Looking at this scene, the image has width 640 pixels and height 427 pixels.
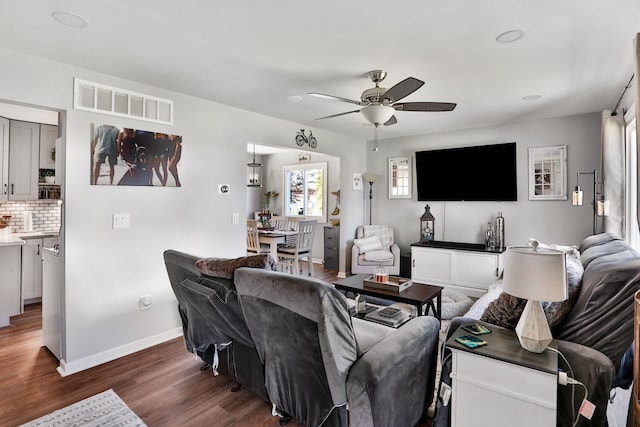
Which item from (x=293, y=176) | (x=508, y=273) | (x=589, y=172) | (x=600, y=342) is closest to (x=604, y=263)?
(x=600, y=342)

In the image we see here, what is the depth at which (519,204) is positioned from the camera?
15.9 feet

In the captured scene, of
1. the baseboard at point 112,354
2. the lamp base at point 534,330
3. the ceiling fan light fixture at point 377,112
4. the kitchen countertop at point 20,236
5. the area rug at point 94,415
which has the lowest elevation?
the area rug at point 94,415

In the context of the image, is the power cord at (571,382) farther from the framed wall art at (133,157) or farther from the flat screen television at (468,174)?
Result: the flat screen television at (468,174)

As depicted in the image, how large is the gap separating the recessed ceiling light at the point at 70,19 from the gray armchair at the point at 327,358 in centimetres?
183

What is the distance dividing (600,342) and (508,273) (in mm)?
570

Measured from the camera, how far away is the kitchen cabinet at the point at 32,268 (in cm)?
421

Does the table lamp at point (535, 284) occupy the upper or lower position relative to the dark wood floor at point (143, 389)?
upper

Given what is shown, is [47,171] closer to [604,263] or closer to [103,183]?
[103,183]

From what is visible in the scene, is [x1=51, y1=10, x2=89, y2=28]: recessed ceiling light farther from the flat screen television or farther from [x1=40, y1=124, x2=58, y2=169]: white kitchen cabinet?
the flat screen television

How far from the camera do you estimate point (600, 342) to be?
1.65 m

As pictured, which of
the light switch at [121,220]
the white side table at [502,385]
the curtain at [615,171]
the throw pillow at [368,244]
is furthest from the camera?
the throw pillow at [368,244]

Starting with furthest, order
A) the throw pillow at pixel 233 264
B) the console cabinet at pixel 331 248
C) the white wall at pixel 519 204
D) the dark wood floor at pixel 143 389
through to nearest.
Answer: the console cabinet at pixel 331 248 < the white wall at pixel 519 204 < the dark wood floor at pixel 143 389 < the throw pillow at pixel 233 264

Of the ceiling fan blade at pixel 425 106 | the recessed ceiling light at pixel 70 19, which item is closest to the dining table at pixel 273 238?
the ceiling fan blade at pixel 425 106

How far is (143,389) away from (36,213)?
3608 millimetres
